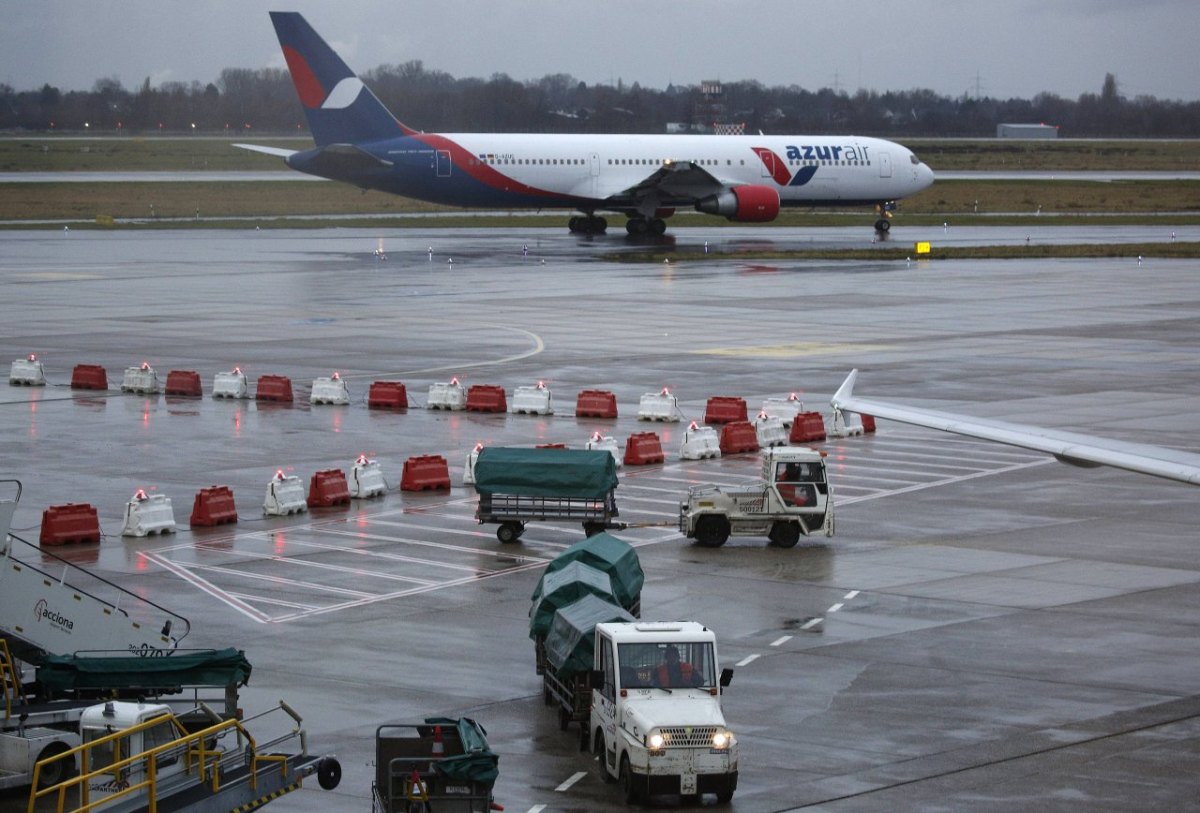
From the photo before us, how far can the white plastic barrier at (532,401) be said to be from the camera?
47.9 meters

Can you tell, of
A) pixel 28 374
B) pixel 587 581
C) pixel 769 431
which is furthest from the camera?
pixel 28 374

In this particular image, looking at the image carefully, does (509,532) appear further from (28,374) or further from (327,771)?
(28,374)

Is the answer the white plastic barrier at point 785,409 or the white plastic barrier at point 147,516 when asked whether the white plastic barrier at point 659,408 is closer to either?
the white plastic barrier at point 785,409

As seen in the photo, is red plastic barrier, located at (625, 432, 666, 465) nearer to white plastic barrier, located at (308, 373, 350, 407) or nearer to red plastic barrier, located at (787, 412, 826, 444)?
red plastic barrier, located at (787, 412, 826, 444)

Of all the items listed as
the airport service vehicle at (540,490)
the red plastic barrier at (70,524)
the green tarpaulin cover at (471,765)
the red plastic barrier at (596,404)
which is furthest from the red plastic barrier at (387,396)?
the green tarpaulin cover at (471,765)

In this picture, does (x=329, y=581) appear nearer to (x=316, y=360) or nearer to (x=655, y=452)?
(x=655, y=452)

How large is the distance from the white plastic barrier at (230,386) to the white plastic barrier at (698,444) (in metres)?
14.8

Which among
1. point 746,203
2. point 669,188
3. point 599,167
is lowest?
Answer: point 746,203

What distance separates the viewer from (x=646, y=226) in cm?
11156

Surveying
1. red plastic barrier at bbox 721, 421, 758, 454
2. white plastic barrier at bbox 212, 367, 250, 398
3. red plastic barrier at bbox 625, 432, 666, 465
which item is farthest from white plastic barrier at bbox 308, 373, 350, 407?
red plastic barrier at bbox 721, 421, 758, 454

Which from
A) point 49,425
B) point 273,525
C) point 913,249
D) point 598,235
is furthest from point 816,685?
point 598,235

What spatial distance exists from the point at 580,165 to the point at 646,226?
232 inches

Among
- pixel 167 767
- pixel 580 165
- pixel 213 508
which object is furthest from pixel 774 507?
pixel 580 165

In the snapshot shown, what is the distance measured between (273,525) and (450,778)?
18.2m
